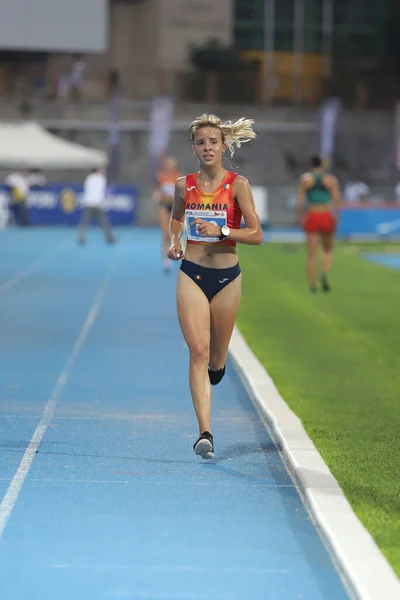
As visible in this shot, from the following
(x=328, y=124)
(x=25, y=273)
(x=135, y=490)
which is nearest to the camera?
(x=135, y=490)

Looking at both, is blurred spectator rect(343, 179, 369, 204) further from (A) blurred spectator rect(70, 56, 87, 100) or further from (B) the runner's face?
(B) the runner's face

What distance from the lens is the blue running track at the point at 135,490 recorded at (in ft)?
18.2

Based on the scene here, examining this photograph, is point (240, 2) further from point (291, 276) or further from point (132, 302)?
point (132, 302)

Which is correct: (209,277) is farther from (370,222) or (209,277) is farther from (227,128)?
(370,222)

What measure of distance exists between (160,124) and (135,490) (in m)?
48.2

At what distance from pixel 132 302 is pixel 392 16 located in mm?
45961

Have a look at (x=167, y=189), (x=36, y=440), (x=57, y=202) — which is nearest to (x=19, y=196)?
(x=57, y=202)

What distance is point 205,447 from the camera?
8.12m

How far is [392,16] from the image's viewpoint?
63.0 m

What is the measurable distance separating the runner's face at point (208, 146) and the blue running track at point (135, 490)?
5.86ft

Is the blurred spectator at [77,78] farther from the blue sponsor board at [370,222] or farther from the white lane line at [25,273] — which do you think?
the white lane line at [25,273]

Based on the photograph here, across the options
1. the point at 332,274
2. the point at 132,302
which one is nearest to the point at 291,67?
the point at 332,274

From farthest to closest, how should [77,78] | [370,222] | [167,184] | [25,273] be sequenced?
1. [77,78]
2. [370,222]
3. [25,273]
4. [167,184]

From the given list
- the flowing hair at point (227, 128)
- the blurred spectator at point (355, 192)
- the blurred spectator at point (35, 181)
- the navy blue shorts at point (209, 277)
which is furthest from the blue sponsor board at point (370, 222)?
the navy blue shorts at point (209, 277)
